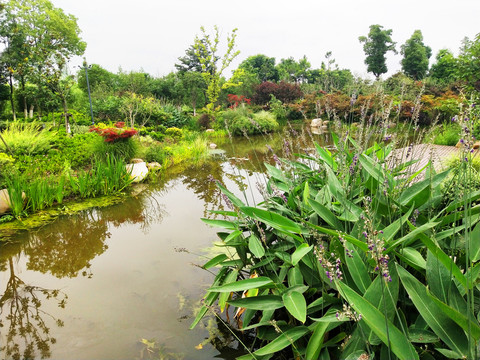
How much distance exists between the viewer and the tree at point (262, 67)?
3631 cm

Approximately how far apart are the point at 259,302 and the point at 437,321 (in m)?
0.69

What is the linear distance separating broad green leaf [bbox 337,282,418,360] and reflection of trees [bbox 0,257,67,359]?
1987 mm

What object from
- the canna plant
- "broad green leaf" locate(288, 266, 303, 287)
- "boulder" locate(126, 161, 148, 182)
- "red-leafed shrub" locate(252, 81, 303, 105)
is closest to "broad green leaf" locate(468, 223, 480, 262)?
the canna plant

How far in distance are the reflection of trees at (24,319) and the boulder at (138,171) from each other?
3246 mm

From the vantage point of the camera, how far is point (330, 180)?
5.56 feet

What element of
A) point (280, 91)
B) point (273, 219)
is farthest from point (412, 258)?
point (280, 91)

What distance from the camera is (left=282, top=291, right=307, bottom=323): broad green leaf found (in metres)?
1.15

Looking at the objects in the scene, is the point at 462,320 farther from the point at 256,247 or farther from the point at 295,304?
the point at 256,247

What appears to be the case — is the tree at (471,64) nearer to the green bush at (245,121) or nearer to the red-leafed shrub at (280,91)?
the green bush at (245,121)

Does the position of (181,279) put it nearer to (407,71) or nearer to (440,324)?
(440,324)

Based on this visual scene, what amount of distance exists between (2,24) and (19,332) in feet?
73.0

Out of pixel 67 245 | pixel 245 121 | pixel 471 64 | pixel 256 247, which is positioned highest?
pixel 471 64

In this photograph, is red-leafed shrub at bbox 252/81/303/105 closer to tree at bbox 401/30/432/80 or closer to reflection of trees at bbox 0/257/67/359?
reflection of trees at bbox 0/257/67/359

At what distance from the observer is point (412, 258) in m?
1.19
